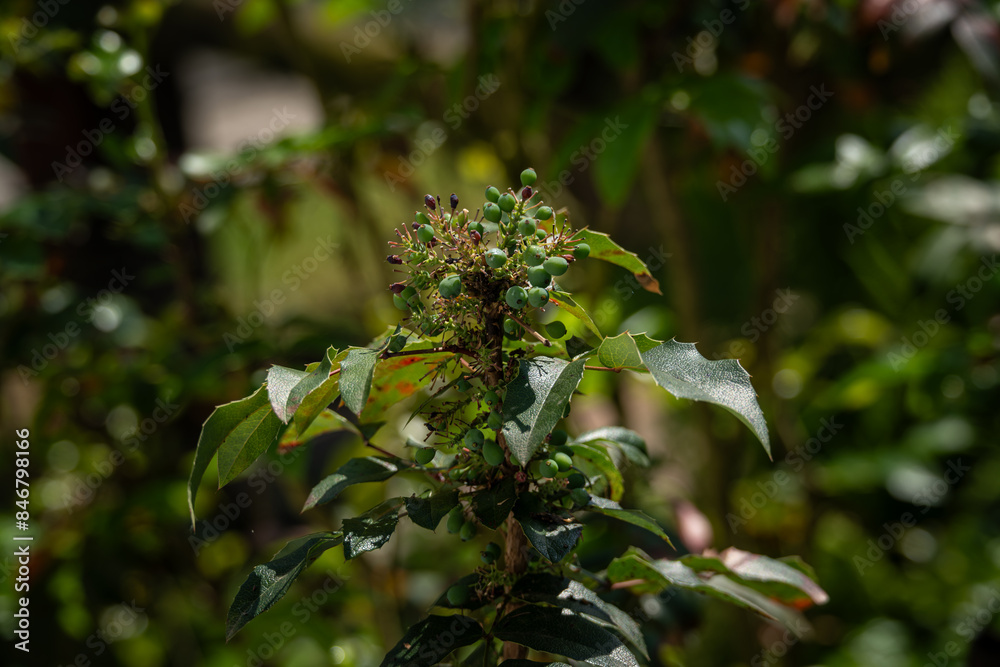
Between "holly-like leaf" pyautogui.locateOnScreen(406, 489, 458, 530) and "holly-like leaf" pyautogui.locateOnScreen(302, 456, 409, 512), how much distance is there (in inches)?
1.8

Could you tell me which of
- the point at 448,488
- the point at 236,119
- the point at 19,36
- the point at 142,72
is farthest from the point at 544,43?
the point at 236,119

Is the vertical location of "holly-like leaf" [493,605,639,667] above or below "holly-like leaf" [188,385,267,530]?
below

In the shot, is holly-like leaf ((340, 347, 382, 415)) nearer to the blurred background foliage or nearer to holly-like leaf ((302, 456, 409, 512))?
holly-like leaf ((302, 456, 409, 512))

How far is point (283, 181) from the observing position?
1006mm

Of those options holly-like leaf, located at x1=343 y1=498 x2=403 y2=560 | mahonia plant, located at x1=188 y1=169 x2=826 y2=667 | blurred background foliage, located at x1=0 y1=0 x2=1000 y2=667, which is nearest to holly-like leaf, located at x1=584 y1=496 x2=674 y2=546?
mahonia plant, located at x1=188 y1=169 x2=826 y2=667

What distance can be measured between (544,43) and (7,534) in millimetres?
947

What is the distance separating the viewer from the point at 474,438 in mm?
379

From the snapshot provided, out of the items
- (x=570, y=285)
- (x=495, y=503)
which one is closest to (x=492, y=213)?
(x=495, y=503)

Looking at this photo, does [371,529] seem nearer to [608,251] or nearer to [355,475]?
[355,475]

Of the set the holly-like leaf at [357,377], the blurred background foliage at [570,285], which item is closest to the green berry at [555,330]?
the holly-like leaf at [357,377]

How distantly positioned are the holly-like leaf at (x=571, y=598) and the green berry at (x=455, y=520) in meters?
0.05

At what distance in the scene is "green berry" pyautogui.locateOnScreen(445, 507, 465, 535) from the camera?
40cm

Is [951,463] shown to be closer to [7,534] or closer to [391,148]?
[391,148]

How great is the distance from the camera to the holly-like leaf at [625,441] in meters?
0.48
